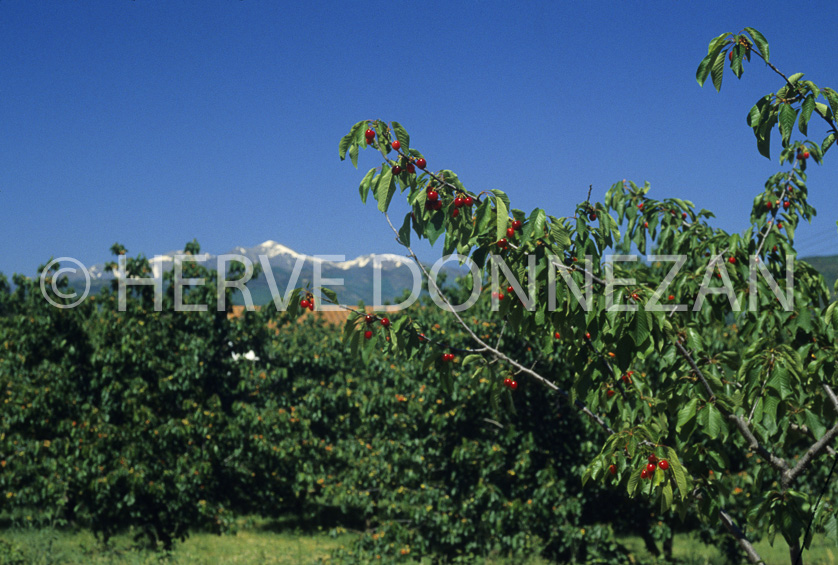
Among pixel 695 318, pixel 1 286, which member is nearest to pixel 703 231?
pixel 695 318

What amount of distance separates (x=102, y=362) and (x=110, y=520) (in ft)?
8.67

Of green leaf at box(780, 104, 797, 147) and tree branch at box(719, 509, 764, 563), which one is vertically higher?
A: green leaf at box(780, 104, 797, 147)

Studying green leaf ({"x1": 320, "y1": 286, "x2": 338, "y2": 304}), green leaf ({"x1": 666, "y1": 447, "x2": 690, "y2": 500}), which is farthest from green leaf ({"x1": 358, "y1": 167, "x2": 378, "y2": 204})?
green leaf ({"x1": 666, "y1": 447, "x2": 690, "y2": 500})

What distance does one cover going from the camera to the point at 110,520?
11.2m

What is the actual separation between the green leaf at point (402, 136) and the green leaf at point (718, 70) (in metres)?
1.41

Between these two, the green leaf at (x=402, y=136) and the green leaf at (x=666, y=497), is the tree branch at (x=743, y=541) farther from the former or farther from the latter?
the green leaf at (x=402, y=136)

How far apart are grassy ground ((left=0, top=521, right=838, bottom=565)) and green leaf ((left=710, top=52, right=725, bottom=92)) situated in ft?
10.5

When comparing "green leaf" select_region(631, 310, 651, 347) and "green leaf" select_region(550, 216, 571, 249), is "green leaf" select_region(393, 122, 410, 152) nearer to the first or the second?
"green leaf" select_region(550, 216, 571, 249)

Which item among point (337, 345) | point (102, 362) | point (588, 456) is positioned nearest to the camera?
point (588, 456)

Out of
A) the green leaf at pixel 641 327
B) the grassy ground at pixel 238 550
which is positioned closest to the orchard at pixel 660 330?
the green leaf at pixel 641 327

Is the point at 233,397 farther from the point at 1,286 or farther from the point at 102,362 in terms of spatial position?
the point at 1,286

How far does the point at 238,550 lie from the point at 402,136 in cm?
1442

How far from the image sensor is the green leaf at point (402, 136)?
129 inches

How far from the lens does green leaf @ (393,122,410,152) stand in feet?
10.7
